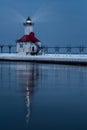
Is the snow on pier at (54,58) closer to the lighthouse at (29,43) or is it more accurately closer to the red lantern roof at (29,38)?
the lighthouse at (29,43)

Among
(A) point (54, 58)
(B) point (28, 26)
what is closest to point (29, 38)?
(B) point (28, 26)

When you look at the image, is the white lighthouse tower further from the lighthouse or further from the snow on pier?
the snow on pier

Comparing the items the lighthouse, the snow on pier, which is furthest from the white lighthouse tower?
the snow on pier

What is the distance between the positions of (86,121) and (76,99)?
12.1 feet

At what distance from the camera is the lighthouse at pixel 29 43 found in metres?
57.4

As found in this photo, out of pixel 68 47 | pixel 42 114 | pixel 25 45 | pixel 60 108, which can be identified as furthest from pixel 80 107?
pixel 68 47

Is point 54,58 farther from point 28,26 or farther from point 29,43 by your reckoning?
point 28,26

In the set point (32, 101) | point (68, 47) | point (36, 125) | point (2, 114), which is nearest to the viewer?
point (36, 125)

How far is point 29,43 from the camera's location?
188 ft

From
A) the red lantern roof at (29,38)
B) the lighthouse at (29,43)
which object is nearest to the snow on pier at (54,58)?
the lighthouse at (29,43)

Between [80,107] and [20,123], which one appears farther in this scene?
[80,107]

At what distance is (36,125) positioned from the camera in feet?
26.4

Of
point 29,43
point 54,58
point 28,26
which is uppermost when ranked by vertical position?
point 28,26

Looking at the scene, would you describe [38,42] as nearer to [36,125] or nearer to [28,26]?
[28,26]
